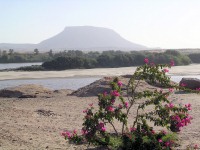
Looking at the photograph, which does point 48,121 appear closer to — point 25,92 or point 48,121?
point 48,121

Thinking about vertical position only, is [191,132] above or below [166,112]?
below

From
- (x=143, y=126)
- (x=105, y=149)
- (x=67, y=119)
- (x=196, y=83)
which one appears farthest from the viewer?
(x=196, y=83)

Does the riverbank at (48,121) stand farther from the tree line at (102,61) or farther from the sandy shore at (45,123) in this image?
the tree line at (102,61)

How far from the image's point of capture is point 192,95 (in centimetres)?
1784

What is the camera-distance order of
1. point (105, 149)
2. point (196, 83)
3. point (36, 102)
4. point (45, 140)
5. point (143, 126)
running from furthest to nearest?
point (196, 83), point (36, 102), point (45, 140), point (105, 149), point (143, 126)

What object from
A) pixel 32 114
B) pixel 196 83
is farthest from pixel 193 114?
pixel 196 83

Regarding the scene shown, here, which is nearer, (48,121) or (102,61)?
(48,121)

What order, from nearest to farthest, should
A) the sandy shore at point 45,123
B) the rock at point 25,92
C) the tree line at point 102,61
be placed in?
the sandy shore at point 45,123
the rock at point 25,92
the tree line at point 102,61

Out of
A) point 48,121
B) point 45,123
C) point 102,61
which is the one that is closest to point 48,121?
point 48,121

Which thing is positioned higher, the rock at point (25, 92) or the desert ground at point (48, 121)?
the rock at point (25, 92)

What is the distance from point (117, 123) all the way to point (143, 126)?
4154 mm

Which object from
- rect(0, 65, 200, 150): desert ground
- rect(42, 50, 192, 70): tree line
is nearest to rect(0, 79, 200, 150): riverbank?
rect(0, 65, 200, 150): desert ground

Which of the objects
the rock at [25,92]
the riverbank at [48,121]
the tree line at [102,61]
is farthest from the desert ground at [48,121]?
the tree line at [102,61]

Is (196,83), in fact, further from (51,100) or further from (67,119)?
(67,119)
